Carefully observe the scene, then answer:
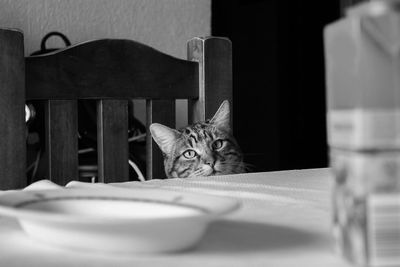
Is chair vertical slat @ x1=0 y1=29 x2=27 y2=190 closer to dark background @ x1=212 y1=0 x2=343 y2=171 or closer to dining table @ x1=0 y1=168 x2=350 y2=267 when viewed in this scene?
dining table @ x1=0 y1=168 x2=350 y2=267

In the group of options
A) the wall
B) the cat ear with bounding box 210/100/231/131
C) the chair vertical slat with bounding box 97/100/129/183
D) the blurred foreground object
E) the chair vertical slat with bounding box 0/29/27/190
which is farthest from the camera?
the wall

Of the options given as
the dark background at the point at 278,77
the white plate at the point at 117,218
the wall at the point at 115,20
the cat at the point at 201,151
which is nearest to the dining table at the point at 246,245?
the white plate at the point at 117,218

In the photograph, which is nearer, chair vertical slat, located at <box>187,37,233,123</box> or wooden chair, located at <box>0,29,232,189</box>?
wooden chair, located at <box>0,29,232,189</box>

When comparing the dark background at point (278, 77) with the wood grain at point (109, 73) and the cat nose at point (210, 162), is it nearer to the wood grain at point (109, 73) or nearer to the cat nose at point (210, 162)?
the cat nose at point (210, 162)

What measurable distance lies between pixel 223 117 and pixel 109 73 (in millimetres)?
342

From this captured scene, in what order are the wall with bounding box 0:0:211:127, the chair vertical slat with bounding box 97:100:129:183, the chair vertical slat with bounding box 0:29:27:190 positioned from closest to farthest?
the chair vertical slat with bounding box 0:29:27:190, the chair vertical slat with bounding box 97:100:129:183, the wall with bounding box 0:0:211:127

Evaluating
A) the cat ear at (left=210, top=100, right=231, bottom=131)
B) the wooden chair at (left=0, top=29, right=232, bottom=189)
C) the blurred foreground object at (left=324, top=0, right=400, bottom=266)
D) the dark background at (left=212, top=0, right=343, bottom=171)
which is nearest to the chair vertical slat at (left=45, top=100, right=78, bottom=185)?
the wooden chair at (left=0, top=29, right=232, bottom=189)

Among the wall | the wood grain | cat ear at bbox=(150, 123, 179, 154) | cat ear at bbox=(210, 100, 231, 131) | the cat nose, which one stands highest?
the wall

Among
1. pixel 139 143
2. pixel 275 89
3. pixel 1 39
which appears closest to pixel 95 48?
pixel 1 39

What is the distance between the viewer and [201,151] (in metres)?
1.39

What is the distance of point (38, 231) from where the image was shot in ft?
1.21

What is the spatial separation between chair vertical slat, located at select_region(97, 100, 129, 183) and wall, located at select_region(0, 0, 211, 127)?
567 millimetres

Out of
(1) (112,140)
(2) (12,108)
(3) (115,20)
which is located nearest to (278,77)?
(3) (115,20)

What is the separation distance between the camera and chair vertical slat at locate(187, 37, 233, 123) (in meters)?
1.04
